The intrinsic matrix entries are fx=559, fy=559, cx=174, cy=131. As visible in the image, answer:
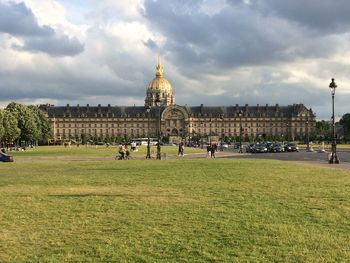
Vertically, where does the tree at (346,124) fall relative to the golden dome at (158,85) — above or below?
below

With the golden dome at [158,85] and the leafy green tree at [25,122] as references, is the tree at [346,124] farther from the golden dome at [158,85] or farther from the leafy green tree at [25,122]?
the leafy green tree at [25,122]

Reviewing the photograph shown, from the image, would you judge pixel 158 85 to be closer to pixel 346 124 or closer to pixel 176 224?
pixel 346 124

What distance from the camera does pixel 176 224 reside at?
33.0 ft

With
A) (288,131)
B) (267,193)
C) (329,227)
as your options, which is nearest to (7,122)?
(267,193)

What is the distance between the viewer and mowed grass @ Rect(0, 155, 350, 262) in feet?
25.9

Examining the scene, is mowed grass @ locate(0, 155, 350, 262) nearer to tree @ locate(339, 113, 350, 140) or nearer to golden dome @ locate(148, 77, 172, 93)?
tree @ locate(339, 113, 350, 140)

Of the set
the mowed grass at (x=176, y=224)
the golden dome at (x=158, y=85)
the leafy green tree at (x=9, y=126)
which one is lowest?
the mowed grass at (x=176, y=224)

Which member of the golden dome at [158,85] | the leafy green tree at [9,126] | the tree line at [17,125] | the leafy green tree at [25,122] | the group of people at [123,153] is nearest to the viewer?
the group of people at [123,153]

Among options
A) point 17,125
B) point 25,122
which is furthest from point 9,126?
point 25,122

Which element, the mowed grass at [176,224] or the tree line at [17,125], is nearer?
the mowed grass at [176,224]

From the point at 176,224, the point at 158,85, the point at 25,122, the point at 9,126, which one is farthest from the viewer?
the point at 158,85

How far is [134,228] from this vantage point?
9727mm

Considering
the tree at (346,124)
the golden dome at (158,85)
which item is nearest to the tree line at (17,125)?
the tree at (346,124)

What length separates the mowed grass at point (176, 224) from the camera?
311 inches
